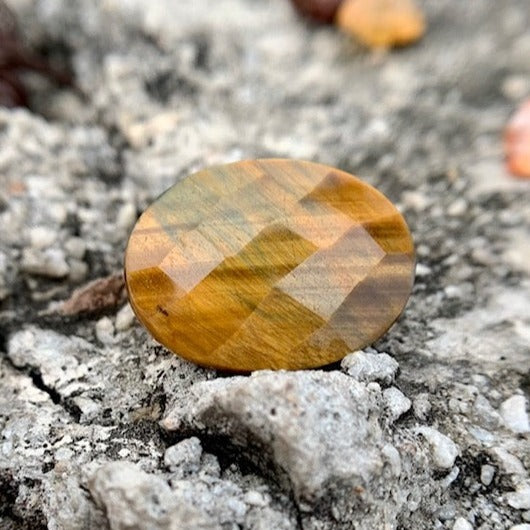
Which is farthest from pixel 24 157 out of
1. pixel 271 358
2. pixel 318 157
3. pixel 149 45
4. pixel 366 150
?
pixel 271 358

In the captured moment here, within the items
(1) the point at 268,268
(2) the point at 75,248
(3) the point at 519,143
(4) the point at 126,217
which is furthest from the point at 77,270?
(3) the point at 519,143

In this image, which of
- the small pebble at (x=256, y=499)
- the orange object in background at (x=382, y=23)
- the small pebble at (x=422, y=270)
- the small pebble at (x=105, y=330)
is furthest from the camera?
the orange object in background at (x=382, y=23)

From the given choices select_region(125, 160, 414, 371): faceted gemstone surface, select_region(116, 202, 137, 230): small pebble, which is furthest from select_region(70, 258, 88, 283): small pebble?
select_region(125, 160, 414, 371): faceted gemstone surface

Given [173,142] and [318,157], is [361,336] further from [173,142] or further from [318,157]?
[173,142]

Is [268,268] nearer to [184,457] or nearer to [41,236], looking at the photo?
[184,457]

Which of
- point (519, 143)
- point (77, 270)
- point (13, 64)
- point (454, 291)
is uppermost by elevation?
point (519, 143)

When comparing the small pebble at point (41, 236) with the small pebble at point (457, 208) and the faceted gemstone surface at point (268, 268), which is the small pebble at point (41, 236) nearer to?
the faceted gemstone surface at point (268, 268)

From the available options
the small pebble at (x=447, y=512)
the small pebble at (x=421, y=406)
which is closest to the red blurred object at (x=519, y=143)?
the small pebble at (x=421, y=406)

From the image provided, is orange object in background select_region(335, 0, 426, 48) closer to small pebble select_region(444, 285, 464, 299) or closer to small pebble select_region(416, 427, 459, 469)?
small pebble select_region(444, 285, 464, 299)
